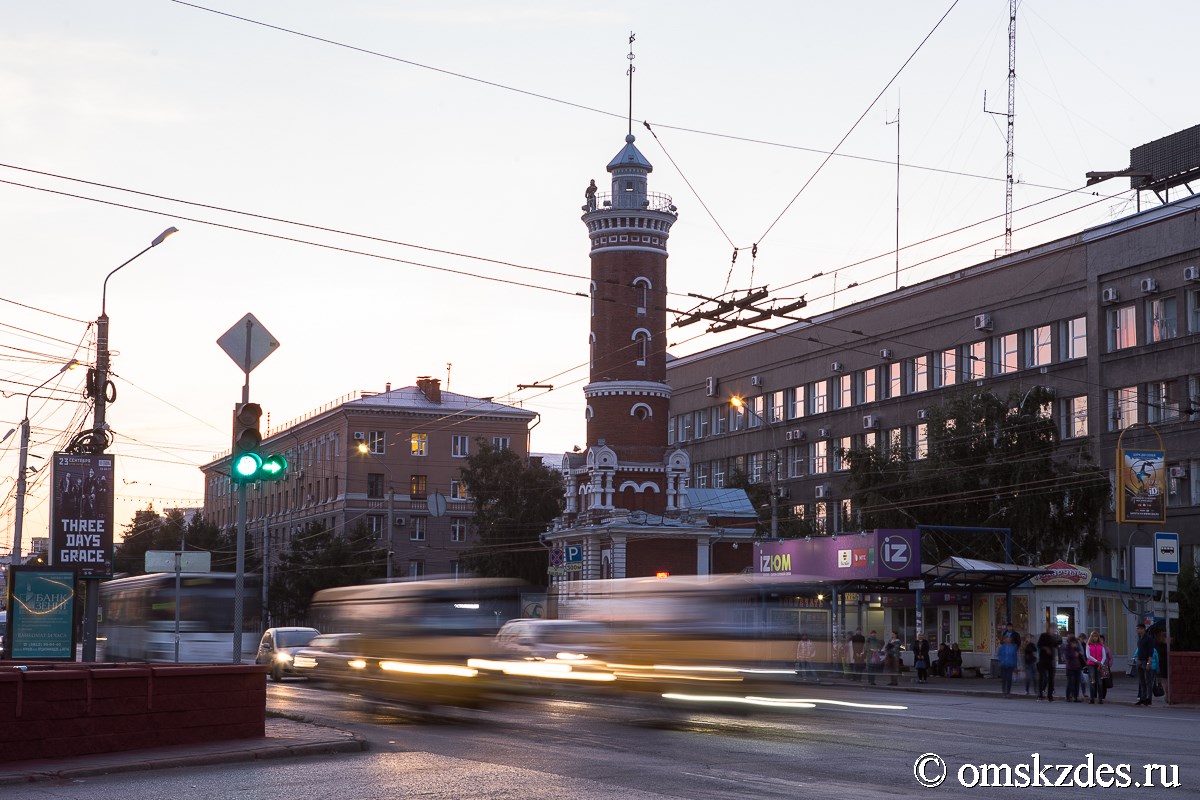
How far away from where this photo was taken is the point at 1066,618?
44.6m

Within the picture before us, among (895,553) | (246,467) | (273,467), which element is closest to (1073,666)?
(895,553)

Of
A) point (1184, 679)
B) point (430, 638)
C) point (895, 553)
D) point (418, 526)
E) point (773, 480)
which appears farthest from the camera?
point (418, 526)

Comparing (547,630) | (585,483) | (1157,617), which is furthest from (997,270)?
(547,630)

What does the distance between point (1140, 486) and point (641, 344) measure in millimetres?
41198

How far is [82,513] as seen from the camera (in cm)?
2961

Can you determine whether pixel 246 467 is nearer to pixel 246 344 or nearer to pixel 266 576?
pixel 246 344

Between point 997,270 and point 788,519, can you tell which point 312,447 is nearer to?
point 788,519

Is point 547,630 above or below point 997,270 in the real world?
below

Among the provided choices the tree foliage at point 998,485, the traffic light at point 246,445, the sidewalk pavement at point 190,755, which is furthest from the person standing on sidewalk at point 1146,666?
the traffic light at point 246,445

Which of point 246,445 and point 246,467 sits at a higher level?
point 246,445

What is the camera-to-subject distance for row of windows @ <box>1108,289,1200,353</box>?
56.2m

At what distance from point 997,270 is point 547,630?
4716 cm

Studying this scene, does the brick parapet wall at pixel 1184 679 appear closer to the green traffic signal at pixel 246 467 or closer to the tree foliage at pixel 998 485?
the tree foliage at pixel 998 485

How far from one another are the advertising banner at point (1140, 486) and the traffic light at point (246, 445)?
24686 millimetres
